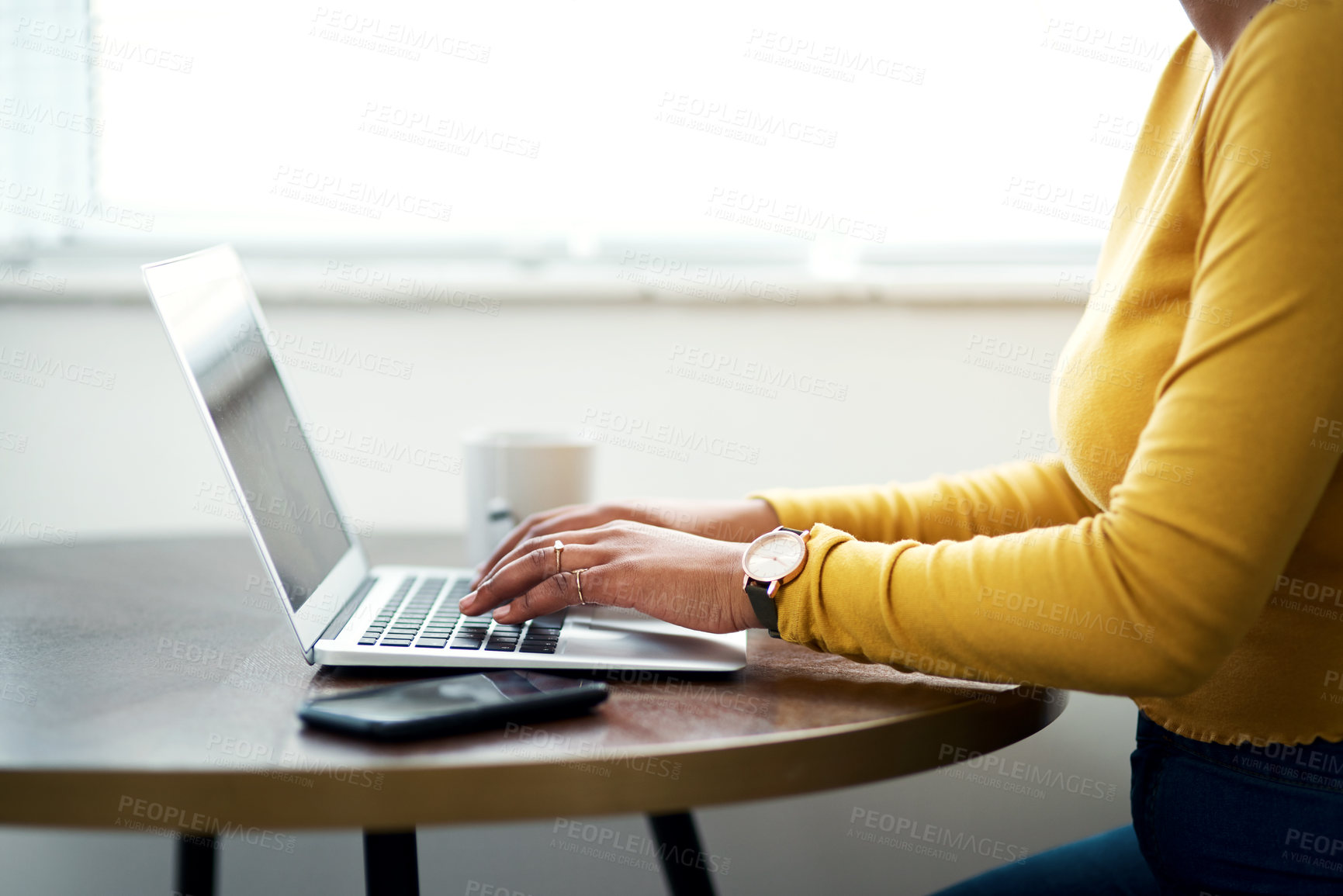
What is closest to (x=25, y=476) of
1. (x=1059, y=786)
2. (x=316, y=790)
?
(x=316, y=790)

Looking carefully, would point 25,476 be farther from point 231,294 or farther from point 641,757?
point 641,757

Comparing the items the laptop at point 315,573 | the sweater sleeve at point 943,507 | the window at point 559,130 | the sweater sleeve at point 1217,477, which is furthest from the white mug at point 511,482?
the window at point 559,130

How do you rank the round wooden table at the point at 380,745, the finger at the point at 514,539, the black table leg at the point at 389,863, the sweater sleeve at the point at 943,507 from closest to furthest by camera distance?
the round wooden table at the point at 380,745, the black table leg at the point at 389,863, the finger at the point at 514,539, the sweater sleeve at the point at 943,507

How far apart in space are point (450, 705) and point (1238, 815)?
1.65 ft

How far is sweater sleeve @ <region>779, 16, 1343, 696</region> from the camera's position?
54 centimetres

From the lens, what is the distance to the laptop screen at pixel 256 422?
0.67 metres

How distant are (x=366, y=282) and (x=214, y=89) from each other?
373 mm

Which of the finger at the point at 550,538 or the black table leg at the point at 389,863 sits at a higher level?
the finger at the point at 550,538

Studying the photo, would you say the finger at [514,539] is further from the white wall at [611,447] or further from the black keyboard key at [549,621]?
the white wall at [611,447]

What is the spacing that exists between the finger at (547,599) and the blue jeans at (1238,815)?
41 centimetres

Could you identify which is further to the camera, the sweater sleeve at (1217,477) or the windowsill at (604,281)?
the windowsill at (604,281)

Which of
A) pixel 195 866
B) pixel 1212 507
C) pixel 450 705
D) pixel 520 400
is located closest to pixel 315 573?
pixel 450 705

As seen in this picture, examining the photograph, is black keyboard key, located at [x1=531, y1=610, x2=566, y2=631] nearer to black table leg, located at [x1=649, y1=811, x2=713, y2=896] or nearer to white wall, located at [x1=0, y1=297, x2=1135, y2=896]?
black table leg, located at [x1=649, y1=811, x2=713, y2=896]

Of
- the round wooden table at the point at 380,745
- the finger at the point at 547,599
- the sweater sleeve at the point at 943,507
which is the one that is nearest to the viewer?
the round wooden table at the point at 380,745
